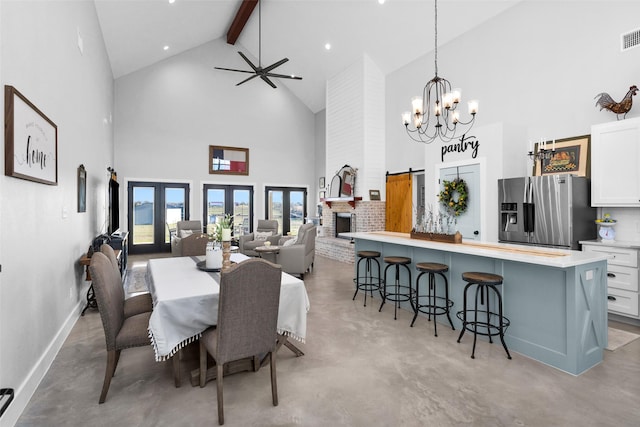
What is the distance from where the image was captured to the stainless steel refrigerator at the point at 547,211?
A: 13.6 ft

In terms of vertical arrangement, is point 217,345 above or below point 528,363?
above

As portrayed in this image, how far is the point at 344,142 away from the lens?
8836 millimetres

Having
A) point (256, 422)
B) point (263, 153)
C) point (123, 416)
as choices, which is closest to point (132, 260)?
point (263, 153)

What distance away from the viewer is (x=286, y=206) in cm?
1109

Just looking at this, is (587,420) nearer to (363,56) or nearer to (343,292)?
(343,292)

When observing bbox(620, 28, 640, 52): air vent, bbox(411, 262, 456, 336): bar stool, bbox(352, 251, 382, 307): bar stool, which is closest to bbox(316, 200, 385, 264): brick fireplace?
bbox(352, 251, 382, 307): bar stool

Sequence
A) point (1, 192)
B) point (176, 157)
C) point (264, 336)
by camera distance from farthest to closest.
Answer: point (176, 157) < point (264, 336) < point (1, 192)

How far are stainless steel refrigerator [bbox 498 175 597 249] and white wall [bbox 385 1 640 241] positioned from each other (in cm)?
57

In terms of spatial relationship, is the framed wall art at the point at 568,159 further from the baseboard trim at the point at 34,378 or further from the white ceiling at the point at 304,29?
the baseboard trim at the point at 34,378

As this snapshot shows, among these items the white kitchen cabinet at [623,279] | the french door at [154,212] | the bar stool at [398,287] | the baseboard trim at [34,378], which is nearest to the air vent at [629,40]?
the white kitchen cabinet at [623,279]

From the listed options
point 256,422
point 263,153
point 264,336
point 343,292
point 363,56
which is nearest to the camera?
point 256,422

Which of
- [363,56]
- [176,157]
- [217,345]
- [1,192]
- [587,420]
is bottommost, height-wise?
[587,420]

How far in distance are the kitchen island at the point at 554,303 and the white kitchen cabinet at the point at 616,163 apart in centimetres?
154

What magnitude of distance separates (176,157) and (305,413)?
8.87 metres
